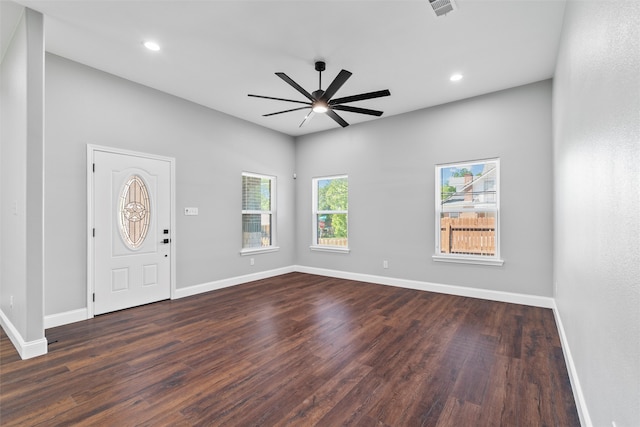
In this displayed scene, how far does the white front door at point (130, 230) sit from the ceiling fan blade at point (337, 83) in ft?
9.04

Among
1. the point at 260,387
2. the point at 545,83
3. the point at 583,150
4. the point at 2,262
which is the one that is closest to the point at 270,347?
the point at 260,387

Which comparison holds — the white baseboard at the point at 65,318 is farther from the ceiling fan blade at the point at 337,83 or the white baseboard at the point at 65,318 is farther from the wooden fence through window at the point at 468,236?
the wooden fence through window at the point at 468,236

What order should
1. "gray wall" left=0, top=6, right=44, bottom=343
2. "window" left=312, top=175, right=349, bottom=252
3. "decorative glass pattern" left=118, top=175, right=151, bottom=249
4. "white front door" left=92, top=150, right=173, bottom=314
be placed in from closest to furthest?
"gray wall" left=0, top=6, right=44, bottom=343, "white front door" left=92, top=150, right=173, bottom=314, "decorative glass pattern" left=118, top=175, right=151, bottom=249, "window" left=312, top=175, right=349, bottom=252

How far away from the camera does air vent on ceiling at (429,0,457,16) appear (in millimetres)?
2549

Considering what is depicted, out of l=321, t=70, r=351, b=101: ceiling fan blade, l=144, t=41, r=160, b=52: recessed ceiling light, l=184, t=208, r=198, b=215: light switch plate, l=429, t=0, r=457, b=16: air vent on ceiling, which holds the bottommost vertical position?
l=184, t=208, r=198, b=215: light switch plate

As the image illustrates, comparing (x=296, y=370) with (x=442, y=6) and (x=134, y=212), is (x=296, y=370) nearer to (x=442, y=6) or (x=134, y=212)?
(x=134, y=212)

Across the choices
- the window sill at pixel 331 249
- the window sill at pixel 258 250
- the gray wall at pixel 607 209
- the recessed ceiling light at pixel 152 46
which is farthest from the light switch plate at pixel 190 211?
the gray wall at pixel 607 209

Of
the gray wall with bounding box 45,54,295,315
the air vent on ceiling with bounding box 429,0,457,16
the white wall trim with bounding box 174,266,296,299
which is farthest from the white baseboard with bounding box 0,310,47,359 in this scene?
the air vent on ceiling with bounding box 429,0,457,16

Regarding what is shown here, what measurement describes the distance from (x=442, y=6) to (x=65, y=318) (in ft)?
17.2

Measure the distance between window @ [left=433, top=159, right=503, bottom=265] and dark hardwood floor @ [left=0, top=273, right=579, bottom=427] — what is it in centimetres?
96

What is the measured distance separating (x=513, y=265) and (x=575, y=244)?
2.42 meters

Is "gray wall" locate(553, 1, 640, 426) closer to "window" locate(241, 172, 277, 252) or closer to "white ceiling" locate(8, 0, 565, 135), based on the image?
"white ceiling" locate(8, 0, 565, 135)

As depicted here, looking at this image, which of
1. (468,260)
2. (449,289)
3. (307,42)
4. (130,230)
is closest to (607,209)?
(307,42)

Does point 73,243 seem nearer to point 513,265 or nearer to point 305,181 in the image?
point 305,181
